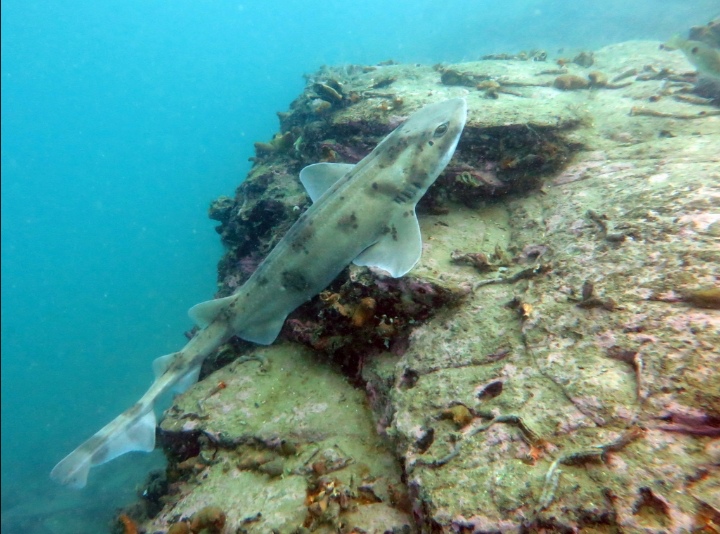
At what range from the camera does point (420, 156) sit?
5.24 meters

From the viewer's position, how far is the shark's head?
5.20 m

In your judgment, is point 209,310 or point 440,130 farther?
point 209,310

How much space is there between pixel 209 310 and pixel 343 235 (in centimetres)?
261

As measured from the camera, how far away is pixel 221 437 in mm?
4699

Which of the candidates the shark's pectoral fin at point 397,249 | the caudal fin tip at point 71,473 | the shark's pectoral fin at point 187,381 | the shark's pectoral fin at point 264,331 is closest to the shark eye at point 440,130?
the shark's pectoral fin at point 397,249

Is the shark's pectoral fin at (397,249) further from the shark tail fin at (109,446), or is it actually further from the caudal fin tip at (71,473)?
the caudal fin tip at (71,473)

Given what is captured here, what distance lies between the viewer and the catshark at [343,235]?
511 centimetres

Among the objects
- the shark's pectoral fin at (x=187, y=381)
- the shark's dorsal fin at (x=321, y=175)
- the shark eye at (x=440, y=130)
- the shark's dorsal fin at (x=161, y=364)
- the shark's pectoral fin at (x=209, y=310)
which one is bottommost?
the shark's pectoral fin at (x=187, y=381)

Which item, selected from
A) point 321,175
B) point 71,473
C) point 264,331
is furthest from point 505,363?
point 71,473

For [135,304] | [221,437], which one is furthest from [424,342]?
[135,304]

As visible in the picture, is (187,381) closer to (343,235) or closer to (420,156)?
(343,235)

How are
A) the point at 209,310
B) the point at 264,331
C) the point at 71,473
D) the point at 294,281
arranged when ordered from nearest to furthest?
the point at 71,473, the point at 294,281, the point at 264,331, the point at 209,310

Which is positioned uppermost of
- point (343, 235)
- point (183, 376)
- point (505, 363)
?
point (343, 235)

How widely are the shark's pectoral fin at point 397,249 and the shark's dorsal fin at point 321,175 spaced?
4.90ft
